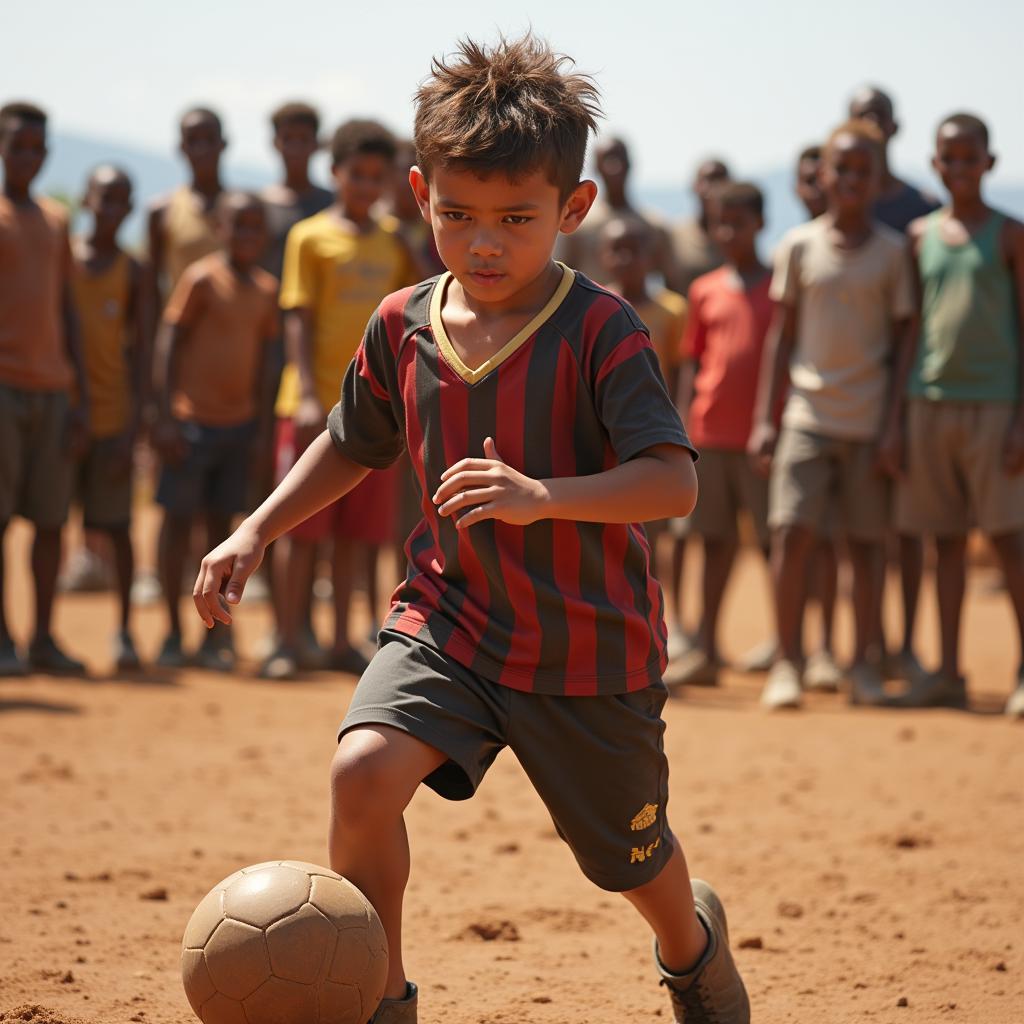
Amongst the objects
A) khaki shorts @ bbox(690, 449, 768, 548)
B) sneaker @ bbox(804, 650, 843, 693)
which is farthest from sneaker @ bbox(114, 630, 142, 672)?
sneaker @ bbox(804, 650, 843, 693)

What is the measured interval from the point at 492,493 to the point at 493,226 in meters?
0.59

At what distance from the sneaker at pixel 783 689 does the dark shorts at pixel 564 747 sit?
4.55 metres

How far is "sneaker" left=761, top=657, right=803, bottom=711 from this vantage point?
779 cm

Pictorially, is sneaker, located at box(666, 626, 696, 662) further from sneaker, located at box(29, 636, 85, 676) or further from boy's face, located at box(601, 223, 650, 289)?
sneaker, located at box(29, 636, 85, 676)

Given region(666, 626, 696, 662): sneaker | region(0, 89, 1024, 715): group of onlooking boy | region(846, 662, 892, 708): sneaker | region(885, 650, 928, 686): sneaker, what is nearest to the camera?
region(0, 89, 1024, 715): group of onlooking boy

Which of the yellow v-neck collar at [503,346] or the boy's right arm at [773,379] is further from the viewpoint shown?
the boy's right arm at [773,379]

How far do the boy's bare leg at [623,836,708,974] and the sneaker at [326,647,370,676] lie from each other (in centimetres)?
506

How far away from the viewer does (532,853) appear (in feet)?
17.5

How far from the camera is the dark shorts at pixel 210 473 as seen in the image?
865cm

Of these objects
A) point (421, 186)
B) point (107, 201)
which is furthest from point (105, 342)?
point (421, 186)

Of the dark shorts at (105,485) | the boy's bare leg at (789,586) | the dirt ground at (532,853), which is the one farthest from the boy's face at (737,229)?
the dark shorts at (105,485)

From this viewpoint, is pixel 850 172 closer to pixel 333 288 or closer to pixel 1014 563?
pixel 1014 563

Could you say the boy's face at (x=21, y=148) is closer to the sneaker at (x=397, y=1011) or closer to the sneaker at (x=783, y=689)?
the sneaker at (x=783, y=689)

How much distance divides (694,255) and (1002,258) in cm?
287
